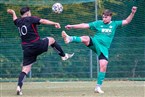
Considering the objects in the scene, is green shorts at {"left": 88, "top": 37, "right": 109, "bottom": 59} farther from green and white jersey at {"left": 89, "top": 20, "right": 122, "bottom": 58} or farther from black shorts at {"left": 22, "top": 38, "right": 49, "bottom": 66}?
black shorts at {"left": 22, "top": 38, "right": 49, "bottom": 66}

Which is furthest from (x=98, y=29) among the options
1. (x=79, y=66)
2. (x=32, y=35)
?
(x=79, y=66)

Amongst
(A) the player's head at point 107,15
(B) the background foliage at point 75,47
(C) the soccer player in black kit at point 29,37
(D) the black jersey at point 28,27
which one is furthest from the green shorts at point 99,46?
(B) the background foliage at point 75,47

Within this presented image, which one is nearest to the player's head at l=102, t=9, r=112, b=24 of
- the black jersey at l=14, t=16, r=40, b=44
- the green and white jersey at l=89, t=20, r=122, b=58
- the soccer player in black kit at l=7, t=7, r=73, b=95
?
the green and white jersey at l=89, t=20, r=122, b=58

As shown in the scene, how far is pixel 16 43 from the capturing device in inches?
609

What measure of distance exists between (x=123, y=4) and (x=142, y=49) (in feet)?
5.00

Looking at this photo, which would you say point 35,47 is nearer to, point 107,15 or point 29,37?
point 29,37

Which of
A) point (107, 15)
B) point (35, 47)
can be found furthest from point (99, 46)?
point (35, 47)

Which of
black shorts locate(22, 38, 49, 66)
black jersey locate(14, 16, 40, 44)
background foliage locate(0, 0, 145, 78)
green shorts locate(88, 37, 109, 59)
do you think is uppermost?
black jersey locate(14, 16, 40, 44)

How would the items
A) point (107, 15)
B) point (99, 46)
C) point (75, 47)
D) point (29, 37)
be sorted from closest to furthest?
point (29, 37)
point (107, 15)
point (99, 46)
point (75, 47)

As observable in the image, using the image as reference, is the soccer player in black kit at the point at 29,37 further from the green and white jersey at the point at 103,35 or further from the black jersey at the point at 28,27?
the green and white jersey at the point at 103,35

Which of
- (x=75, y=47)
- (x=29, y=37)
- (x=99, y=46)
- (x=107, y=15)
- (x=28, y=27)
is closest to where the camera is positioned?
(x=28, y=27)

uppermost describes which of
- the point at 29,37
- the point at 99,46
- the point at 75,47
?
the point at 29,37

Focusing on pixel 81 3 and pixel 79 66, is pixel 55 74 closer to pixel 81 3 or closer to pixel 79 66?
pixel 79 66

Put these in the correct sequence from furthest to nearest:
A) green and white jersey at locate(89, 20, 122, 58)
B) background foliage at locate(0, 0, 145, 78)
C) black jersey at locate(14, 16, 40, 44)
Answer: background foliage at locate(0, 0, 145, 78)
green and white jersey at locate(89, 20, 122, 58)
black jersey at locate(14, 16, 40, 44)
